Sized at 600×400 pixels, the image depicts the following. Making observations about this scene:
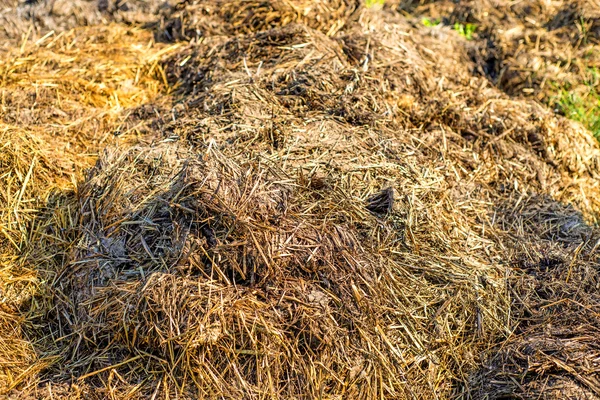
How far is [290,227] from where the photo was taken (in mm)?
2959

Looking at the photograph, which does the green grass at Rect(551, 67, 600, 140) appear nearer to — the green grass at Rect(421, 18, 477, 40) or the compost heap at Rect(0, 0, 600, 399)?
the compost heap at Rect(0, 0, 600, 399)

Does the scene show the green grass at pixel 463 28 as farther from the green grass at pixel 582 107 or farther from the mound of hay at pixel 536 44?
the green grass at pixel 582 107

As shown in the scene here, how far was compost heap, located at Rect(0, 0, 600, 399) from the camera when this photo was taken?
2768mm

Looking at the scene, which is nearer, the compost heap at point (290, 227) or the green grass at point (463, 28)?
the compost heap at point (290, 227)

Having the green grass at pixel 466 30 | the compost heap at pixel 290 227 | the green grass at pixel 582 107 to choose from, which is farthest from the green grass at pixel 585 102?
the green grass at pixel 466 30

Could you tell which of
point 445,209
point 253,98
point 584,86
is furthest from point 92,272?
point 584,86

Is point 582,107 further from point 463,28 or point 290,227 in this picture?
point 290,227

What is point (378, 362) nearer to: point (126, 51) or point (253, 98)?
point (253, 98)

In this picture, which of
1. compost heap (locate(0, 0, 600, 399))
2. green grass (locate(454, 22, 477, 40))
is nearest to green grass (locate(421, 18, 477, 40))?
green grass (locate(454, 22, 477, 40))

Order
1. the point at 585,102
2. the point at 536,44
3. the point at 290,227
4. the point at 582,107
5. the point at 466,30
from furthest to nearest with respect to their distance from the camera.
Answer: the point at 466,30, the point at 536,44, the point at 585,102, the point at 582,107, the point at 290,227

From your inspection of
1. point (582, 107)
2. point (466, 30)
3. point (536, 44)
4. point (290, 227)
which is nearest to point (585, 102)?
point (582, 107)

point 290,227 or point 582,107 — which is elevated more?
point 290,227

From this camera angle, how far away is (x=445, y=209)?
3.37 meters

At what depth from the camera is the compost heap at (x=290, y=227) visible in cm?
277
